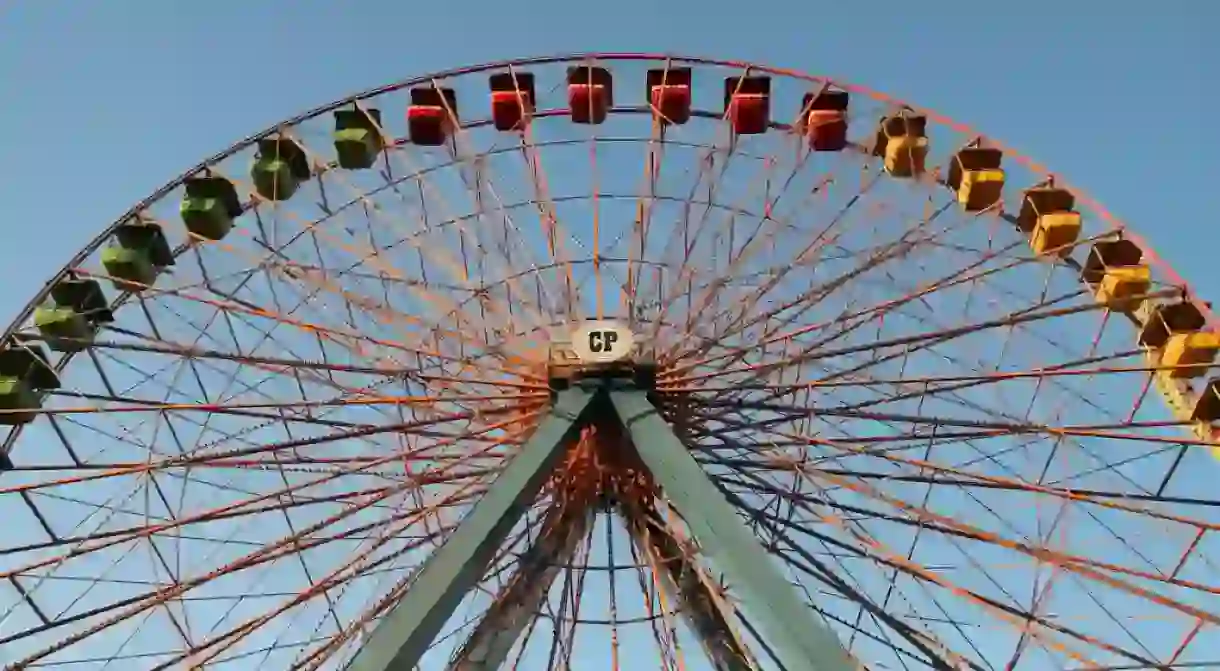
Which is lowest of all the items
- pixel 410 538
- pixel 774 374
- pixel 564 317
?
pixel 410 538

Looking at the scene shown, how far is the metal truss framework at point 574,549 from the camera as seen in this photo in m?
10.9

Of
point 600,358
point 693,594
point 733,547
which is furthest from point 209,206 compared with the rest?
point 733,547

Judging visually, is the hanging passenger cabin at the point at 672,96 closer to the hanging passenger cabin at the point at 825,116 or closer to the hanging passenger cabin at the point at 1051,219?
the hanging passenger cabin at the point at 825,116

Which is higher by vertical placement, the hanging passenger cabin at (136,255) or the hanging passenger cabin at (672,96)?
the hanging passenger cabin at (672,96)

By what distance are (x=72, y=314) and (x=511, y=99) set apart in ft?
19.5

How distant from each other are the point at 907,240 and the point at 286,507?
7757mm

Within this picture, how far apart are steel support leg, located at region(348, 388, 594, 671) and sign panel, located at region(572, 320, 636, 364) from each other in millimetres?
412

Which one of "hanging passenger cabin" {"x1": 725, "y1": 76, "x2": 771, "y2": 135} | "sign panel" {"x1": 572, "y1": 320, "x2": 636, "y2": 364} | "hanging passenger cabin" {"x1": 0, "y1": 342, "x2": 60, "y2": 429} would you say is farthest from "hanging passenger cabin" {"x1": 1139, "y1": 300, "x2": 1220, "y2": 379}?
"hanging passenger cabin" {"x1": 0, "y1": 342, "x2": 60, "y2": 429}

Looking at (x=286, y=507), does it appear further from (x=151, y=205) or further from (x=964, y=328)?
(x=964, y=328)

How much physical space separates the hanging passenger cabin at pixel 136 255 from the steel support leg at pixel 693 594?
21.4ft

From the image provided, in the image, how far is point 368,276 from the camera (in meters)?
16.5

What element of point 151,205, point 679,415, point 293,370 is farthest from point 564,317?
point 151,205

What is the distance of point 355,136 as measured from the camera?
1719 centimetres

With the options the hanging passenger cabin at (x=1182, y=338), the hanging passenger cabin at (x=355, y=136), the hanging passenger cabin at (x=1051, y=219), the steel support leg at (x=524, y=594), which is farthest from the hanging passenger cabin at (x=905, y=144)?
the hanging passenger cabin at (x=355, y=136)
